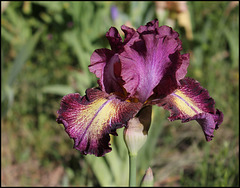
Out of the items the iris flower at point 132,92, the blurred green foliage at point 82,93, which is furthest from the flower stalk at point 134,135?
the blurred green foliage at point 82,93

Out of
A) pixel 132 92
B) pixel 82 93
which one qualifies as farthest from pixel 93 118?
pixel 82 93

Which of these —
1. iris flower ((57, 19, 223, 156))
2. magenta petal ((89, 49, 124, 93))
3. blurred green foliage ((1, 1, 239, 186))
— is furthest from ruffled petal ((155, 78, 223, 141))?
blurred green foliage ((1, 1, 239, 186))

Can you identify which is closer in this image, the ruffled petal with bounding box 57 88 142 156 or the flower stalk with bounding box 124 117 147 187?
the ruffled petal with bounding box 57 88 142 156

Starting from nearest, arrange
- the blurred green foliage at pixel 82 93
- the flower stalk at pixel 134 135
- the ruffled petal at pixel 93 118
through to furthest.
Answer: the ruffled petal at pixel 93 118 → the flower stalk at pixel 134 135 → the blurred green foliage at pixel 82 93

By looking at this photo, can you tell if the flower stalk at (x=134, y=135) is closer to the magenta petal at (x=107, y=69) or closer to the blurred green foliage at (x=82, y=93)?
the magenta petal at (x=107, y=69)

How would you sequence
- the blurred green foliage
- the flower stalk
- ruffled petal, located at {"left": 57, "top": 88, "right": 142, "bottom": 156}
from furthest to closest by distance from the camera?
the blurred green foliage, the flower stalk, ruffled petal, located at {"left": 57, "top": 88, "right": 142, "bottom": 156}

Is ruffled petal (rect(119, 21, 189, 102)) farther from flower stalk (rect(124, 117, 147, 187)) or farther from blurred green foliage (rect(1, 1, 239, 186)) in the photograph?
blurred green foliage (rect(1, 1, 239, 186))

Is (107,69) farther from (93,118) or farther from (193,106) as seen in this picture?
(193,106)
